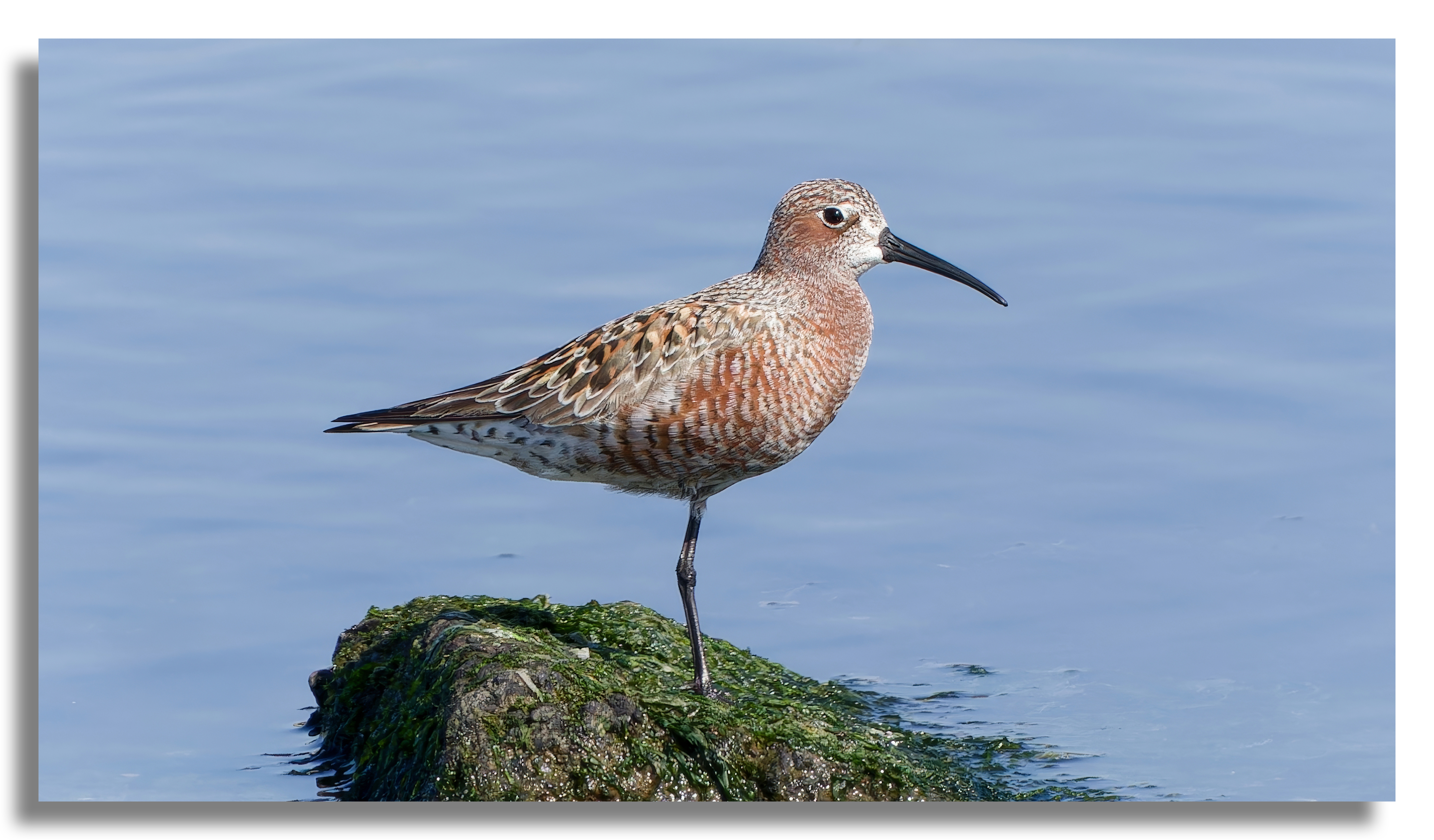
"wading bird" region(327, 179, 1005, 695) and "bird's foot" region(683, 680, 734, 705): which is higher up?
"wading bird" region(327, 179, 1005, 695)

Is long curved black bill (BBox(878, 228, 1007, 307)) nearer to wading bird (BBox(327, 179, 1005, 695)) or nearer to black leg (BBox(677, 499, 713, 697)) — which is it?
wading bird (BBox(327, 179, 1005, 695))

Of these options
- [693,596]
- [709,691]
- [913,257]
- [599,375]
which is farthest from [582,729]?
[913,257]

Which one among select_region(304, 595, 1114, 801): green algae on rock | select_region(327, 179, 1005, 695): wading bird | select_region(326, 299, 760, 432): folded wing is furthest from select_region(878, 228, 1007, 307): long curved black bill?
select_region(304, 595, 1114, 801): green algae on rock

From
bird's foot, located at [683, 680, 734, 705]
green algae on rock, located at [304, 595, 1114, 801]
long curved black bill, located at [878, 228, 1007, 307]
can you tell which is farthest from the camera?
long curved black bill, located at [878, 228, 1007, 307]

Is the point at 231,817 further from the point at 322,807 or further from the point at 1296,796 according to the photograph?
the point at 1296,796

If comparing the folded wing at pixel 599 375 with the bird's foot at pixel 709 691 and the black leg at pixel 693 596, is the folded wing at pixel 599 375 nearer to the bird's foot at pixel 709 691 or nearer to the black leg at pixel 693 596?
the black leg at pixel 693 596
